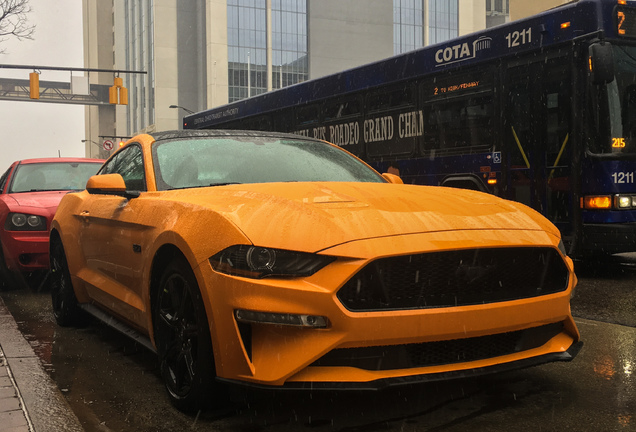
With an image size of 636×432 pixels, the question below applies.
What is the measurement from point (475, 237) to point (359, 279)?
0.60 meters

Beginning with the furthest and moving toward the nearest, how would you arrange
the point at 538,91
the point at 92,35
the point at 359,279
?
the point at 92,35 → the point at 538,91 → the point at 359,279

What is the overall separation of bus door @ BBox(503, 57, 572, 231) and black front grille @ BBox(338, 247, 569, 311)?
5834 millimetres

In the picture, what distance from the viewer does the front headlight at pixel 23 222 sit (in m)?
8.07

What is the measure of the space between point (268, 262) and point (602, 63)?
6383mm

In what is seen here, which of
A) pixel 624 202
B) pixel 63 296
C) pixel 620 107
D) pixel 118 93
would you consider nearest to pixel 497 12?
pixel 118 93

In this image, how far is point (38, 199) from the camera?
8469 millimetres

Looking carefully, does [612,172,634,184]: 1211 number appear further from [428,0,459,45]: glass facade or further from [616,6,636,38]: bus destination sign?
[428,0,459,45]: glass facade

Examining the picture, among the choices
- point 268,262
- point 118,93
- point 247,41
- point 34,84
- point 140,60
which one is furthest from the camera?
point 140,60

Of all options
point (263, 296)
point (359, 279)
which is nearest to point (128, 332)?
point (263, 296)

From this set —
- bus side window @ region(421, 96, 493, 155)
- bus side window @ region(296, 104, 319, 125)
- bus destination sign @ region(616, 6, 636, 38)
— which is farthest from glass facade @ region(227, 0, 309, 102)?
bus destination sign @ region(616, 6, 636, 38)

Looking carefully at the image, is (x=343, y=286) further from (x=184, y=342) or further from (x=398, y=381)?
(x=184, y=342)

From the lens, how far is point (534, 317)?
11.3ft

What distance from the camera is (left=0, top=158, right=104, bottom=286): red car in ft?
26.3

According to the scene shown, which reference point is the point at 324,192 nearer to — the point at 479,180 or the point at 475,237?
the point at 475,237
